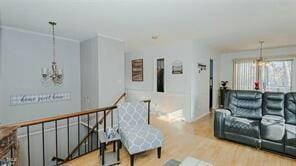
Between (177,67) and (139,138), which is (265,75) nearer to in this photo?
(177,67)

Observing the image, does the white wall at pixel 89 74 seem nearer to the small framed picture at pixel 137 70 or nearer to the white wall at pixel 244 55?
the small framed picture at pixel 137 70

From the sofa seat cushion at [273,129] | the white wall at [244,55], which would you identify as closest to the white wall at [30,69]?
the sofa seat cushion at [273,129]

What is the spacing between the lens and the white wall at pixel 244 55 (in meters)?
5.74

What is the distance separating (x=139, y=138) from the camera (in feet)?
8.41

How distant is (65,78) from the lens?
185 inches

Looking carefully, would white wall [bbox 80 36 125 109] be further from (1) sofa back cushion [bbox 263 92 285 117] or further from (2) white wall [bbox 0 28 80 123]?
(1) sofa back cushion [bbox 263 92 285 117]

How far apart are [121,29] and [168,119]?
10.1ft

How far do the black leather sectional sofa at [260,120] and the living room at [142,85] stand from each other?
0.02 metres

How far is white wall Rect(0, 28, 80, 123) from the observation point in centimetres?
366

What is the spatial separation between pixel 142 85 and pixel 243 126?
149 inches

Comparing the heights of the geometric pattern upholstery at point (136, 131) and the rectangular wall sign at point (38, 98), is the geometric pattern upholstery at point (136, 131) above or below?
below

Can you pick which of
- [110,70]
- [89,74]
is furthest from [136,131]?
[89,74]

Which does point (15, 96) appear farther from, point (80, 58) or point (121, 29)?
point (121, 29)

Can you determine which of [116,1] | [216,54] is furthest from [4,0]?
[216,54]
